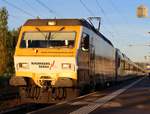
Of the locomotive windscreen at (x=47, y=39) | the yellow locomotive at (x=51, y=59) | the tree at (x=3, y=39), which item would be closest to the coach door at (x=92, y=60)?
the yellow locomotive at (x=51, y=59)

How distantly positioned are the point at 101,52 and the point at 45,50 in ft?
30.5

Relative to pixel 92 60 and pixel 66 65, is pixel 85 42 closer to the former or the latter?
pixel 66 65

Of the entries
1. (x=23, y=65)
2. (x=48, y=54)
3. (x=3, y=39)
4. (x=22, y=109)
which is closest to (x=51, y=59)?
(x=48, y=54)

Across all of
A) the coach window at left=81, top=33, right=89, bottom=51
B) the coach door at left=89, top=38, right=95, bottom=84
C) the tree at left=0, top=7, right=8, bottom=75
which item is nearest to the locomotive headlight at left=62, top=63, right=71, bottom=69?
the coach window at left=81, top=33, right=89, bottom=51

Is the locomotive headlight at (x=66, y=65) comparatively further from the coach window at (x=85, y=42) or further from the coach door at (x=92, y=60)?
the coach door at (x=92, y=60)

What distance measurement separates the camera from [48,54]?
66.2 ft

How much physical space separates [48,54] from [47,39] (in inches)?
39.9

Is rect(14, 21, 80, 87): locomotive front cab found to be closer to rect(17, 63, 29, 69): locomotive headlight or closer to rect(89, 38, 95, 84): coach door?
rect(17, 63, 29, 69): locomotive headlight

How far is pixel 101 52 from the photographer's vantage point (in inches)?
1152

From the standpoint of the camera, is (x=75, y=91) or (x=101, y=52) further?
(x=101, y=52)

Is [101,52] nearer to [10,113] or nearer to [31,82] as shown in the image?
[31,82]

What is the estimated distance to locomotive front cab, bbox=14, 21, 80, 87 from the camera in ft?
65.0

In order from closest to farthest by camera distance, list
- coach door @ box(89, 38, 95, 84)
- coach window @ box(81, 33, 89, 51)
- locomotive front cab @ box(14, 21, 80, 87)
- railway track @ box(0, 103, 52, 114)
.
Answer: railway track @ box(0, 103, 52, 114)
locomotive front cab @ box(14, 21, 80, 87)
coach window @ box(81, 33, 89, 51)
coach door @ box(89, 38, 95, 84)

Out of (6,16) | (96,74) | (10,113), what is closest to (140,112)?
(10,113)
